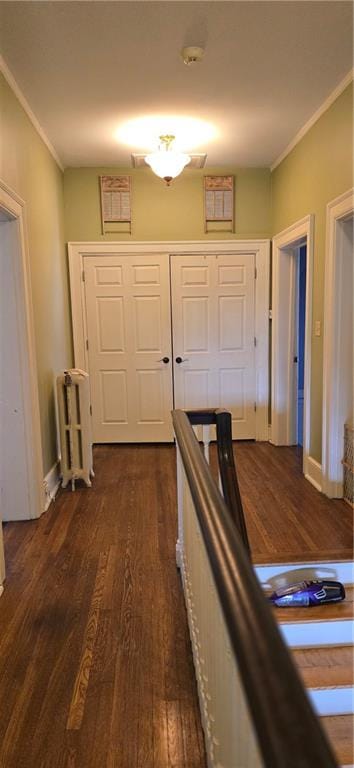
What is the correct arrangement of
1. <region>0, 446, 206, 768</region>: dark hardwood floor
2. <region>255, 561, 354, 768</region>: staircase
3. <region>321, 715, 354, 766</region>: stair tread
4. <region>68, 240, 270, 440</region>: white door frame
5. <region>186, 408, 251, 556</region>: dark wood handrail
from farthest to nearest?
<region>68, 240, 270, 440</region>: white door frame < <region>186, 408, 251, 556</region>: dark wood handrail < <region>255, 561, 354, 768</region>: staircase < <region>321, 715, 354, 766</region>: stair tread < <region>0, 446, 206, 768</region>: dark hardwood floor

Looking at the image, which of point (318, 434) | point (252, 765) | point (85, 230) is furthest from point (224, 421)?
point (85, 230)

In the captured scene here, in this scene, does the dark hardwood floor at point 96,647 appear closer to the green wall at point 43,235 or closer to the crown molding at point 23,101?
the green wall at point 43,235

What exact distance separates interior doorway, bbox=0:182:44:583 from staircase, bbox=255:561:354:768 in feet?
5.31

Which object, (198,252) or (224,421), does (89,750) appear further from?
(198,252)

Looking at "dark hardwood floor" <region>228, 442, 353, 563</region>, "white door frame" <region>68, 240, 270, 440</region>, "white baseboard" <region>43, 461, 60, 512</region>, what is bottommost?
"dark hardwood floor" <region>228, 442, 353, 563</region>

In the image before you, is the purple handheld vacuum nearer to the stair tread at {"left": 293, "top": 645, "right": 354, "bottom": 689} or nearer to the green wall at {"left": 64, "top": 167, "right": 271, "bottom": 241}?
the stair tread at {"left": 293, "top": 645, "right": 354, "bottom": 689}

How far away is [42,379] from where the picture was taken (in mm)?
3266

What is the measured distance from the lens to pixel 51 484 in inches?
134

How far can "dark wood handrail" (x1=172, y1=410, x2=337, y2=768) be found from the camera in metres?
0.43

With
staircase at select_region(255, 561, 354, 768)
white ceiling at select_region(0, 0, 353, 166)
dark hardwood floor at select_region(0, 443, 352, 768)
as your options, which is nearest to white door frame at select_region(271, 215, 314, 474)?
dark hardwood floor at select_region(0, 443, 352, 768)

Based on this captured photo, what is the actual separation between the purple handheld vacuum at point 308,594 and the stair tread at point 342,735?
1.52 ft

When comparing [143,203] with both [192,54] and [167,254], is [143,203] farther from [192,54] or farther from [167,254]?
[192,54]

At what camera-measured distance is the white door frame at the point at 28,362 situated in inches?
107

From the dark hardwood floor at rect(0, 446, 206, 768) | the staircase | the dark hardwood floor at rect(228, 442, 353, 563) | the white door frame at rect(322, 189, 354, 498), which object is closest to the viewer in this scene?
the dark hardwood floor at rect(0, 446, 206, 768)
